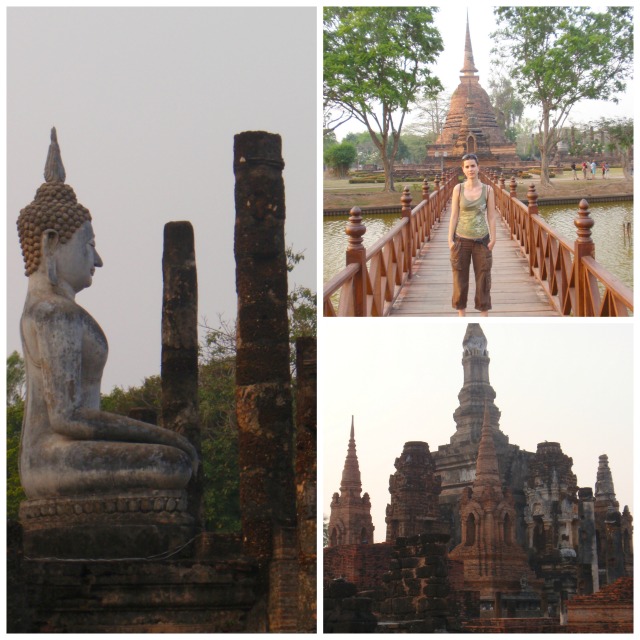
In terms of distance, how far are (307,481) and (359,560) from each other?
13262 mm

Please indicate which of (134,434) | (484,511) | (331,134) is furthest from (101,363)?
(484,511)

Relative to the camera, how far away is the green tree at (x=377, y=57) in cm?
→ 1031

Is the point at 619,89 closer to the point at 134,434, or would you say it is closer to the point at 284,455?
the point at 284,455

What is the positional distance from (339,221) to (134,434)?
4.87 metres

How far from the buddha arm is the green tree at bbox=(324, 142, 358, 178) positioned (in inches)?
227

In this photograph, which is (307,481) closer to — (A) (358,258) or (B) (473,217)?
(A) (358,258)

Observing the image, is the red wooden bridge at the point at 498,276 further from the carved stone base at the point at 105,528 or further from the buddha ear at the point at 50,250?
the buddha ear at the point at 50,250

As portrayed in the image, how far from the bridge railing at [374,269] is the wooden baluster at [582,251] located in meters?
1.80

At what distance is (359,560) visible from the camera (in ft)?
71.3

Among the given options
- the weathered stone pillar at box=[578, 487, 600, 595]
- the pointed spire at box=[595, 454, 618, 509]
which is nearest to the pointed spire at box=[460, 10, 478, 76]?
the weathered stone pillar at box=[578, 487, 600, 595]

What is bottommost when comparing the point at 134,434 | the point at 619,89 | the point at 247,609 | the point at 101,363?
the point at 247,609

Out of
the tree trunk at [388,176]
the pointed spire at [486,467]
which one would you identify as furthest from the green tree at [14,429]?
the pointed spire at [486,467]

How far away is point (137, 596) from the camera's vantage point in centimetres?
803

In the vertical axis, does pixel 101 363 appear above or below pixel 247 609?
above
